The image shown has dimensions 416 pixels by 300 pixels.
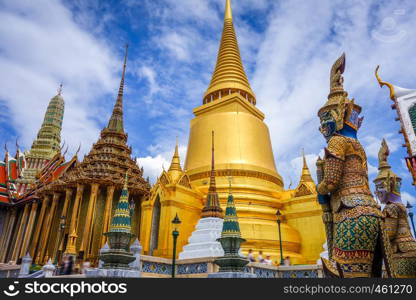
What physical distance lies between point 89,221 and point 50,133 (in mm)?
14961

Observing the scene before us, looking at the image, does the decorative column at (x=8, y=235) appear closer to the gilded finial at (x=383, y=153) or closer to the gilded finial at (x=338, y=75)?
the gilded finial at (x=383, y=153)

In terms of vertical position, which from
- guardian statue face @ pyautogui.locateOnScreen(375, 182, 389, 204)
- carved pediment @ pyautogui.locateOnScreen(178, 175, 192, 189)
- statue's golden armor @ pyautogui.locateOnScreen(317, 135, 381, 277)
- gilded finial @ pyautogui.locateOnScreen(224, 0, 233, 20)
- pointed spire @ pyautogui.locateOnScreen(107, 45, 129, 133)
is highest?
gilded finial @ pyautogui.locateOnScreen(224, 0, 233, 20)

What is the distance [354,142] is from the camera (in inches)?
199

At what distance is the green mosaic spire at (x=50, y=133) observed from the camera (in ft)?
98.7

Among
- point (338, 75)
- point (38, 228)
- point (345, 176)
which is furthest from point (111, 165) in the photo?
point (345, 176)

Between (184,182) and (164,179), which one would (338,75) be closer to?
(184,182)

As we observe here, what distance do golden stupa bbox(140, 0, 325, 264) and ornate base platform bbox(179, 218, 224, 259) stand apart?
101 inches

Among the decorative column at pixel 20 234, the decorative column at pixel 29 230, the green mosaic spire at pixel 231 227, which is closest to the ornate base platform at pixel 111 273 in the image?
the green mosaic spire at pixel 231 227

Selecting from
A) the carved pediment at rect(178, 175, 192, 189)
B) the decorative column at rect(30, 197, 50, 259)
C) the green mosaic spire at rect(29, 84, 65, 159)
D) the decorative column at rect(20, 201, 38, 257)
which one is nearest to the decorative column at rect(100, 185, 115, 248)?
the decorative column at rect(30, 197, 50, 259)

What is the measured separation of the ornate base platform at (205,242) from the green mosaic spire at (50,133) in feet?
71.0

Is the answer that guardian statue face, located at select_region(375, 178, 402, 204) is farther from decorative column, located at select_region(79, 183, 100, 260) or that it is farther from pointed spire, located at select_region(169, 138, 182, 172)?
decorative column, located at select_region(79, 183, 100, 260)

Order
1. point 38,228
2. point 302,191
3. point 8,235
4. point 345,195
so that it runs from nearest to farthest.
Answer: point 345,195 → point 302,191 → point 38,228 → point 8,235

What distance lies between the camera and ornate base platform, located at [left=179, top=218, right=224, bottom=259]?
465 inches

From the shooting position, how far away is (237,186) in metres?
18.1
